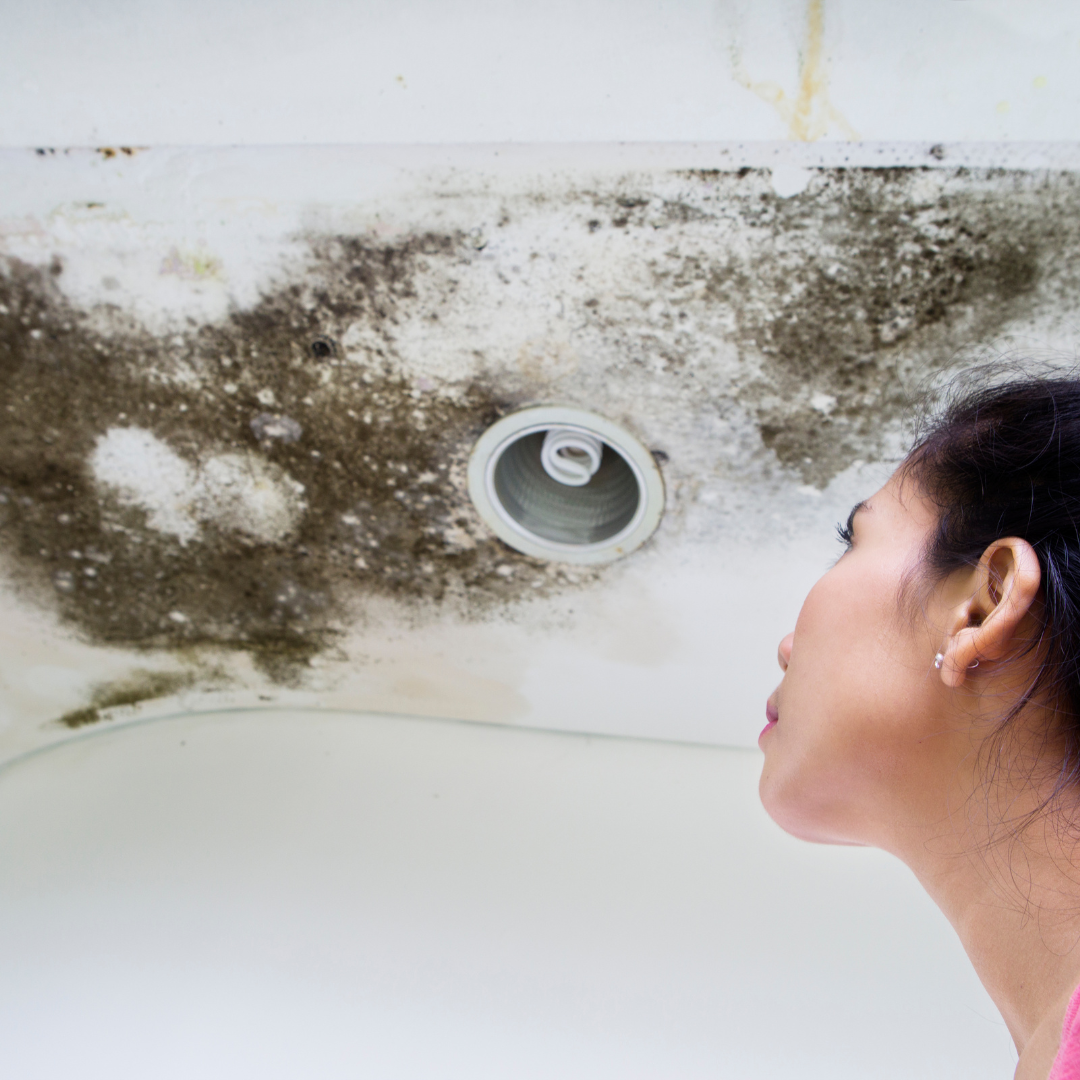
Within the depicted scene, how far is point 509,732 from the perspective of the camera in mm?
1521

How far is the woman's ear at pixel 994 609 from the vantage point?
1.65ft

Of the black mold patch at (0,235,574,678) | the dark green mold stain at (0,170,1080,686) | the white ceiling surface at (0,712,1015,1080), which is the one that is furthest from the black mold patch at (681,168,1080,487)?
the white ceiling surface at (0,712,1015,1080)

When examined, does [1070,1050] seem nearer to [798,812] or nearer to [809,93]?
[798,812]

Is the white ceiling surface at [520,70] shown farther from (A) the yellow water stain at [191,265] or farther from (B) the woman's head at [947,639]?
(B) the woman's head at [947,639]

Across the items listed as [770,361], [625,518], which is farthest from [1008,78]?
[625,518]

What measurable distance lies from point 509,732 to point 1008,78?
3.94ft

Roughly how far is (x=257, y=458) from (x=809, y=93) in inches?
30.3

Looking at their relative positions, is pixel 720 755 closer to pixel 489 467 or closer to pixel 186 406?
pixel 489 467

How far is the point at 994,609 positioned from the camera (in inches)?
20.5

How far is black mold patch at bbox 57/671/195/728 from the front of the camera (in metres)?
1.42

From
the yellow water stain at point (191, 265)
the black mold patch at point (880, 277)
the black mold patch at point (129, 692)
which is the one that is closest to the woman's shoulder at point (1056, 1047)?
the black mold patch at point (880, 277)

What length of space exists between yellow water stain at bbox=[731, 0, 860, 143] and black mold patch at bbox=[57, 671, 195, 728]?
4.03ft

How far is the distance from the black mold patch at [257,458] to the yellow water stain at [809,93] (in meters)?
0.33

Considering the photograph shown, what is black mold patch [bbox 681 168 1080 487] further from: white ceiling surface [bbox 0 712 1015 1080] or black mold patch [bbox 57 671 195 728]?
black mold patch [bbox 57 671 195 728]
